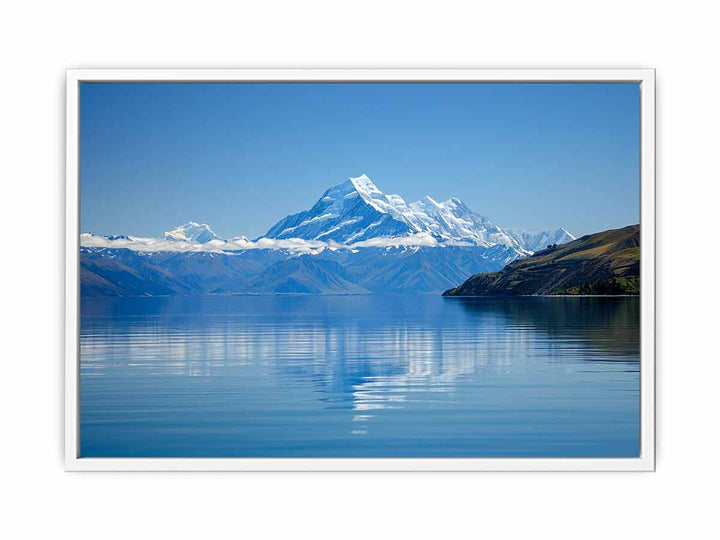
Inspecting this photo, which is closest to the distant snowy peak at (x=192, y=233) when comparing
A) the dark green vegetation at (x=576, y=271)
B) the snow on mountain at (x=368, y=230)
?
the snow on mountain at (x=368, y=230)

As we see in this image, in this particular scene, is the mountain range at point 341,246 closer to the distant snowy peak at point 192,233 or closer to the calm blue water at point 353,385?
the distant snowy peak at point 192,233

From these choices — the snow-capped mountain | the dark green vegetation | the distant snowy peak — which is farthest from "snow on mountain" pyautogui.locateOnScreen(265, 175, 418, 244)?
the dark green vegetation

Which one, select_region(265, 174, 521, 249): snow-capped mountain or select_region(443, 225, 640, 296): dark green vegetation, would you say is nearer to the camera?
select_region(443, 225, 640, 296): dark green vegetation

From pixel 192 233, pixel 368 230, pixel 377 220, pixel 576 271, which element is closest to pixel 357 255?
pixel 368 230

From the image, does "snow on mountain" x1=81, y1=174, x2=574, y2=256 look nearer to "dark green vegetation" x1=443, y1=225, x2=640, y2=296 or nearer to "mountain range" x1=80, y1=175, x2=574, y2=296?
"mountain range" x1=80, y1=175, x2=574, y2=296

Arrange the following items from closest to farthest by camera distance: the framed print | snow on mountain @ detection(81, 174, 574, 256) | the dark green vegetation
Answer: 1. the framed print
2. the dark green vegetation
3. snow on mountain @ detection(81, 174, 574, 256)
